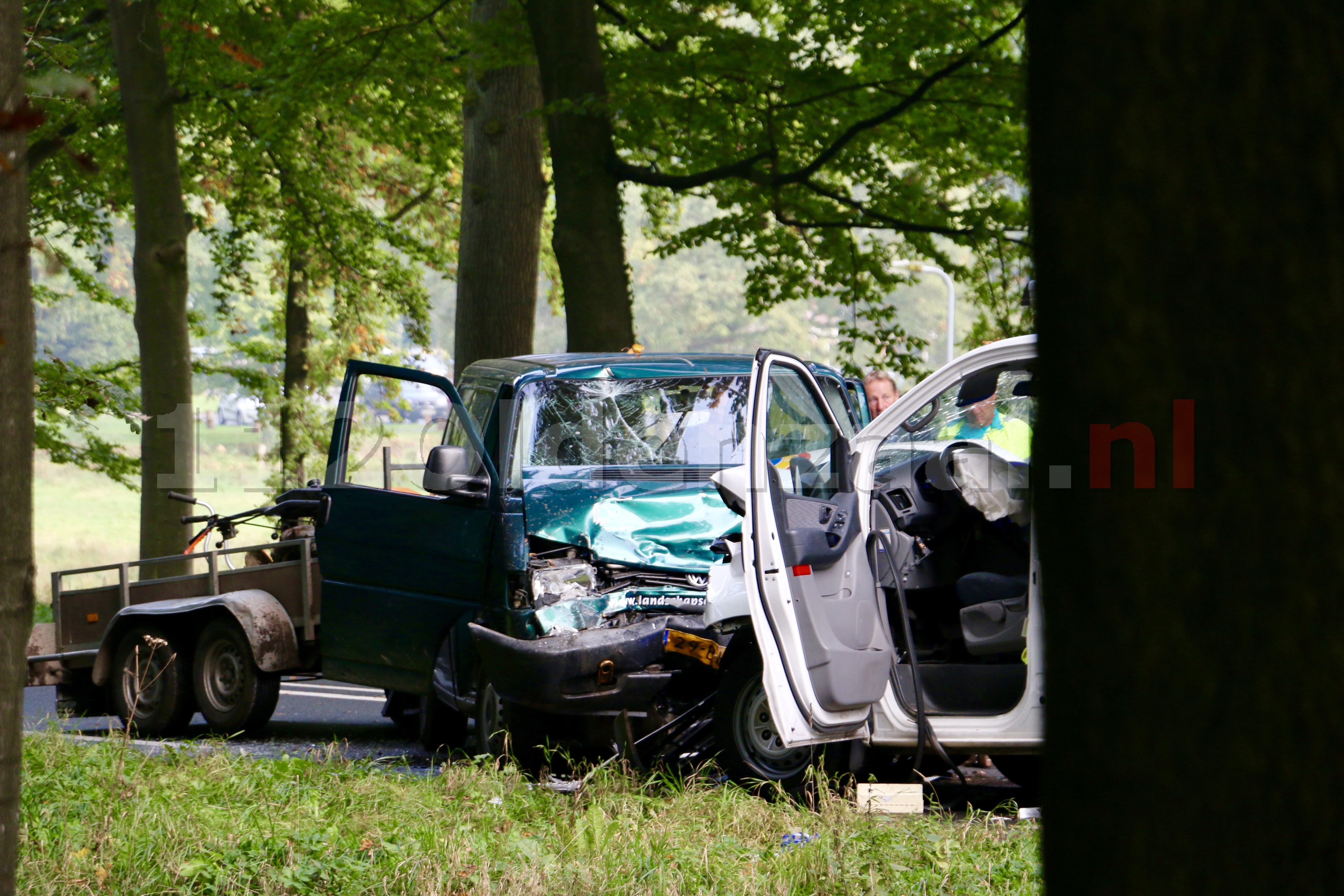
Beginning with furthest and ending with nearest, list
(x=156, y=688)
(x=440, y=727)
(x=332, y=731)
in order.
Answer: (x=332, y=731) → (x=156, y=688) → (x=440, y=727)

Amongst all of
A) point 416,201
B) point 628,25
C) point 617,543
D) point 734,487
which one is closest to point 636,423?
point 617,543

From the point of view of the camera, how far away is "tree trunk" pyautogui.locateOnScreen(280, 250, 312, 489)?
25641 mm

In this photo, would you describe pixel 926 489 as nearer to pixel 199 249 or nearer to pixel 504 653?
pixel 504 653

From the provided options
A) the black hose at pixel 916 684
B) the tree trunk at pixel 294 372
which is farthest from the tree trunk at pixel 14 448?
the tree trunk at pixel 294 372

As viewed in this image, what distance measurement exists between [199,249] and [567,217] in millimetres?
61278

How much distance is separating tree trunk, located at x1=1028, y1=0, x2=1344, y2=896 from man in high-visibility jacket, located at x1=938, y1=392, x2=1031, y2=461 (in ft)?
16.2

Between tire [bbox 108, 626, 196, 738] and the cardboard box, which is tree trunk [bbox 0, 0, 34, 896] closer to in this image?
the cardboard box

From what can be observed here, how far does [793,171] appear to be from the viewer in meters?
13.8

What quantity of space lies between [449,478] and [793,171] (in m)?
7.51

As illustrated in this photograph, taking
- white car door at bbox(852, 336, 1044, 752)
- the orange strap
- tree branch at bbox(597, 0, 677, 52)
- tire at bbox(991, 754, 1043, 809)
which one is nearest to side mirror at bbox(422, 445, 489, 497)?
white car door at bbox(852, 336, 1044, 752)

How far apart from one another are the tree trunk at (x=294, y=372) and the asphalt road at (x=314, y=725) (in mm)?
12735

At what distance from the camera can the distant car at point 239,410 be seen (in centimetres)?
2672
